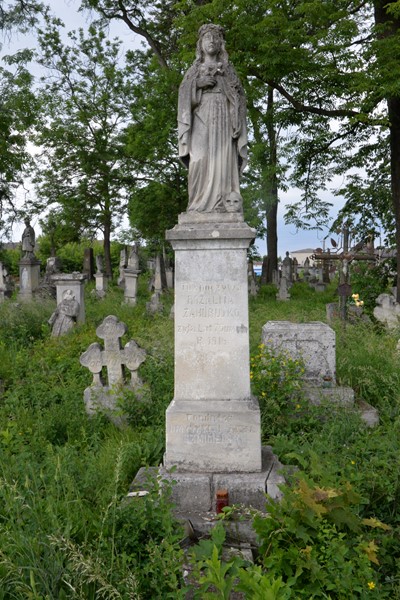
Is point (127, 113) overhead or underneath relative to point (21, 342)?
overhead

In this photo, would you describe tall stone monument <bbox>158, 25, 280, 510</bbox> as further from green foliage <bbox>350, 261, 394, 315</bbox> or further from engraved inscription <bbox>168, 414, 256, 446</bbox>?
green foliage <bbox>350, 261, 394, 315</bbox>

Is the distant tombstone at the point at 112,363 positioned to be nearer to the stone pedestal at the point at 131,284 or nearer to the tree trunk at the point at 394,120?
the tree trunk at the point at 394,120

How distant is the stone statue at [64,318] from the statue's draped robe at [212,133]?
653 centimetres

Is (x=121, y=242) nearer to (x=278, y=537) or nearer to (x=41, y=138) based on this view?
(x=41, y=138)

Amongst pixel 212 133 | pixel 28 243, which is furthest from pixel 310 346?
pixel 28 243

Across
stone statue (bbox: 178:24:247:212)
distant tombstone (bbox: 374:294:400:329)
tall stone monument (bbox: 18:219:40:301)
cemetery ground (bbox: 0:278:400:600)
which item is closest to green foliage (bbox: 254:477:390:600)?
cemetery ground (bbox: 0:278:400:600)

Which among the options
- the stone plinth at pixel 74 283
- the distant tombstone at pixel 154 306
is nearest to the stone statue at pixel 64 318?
the stone plinth at pixel 74 283

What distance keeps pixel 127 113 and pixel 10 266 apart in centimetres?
2181

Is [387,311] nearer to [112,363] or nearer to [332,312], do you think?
[332,312]

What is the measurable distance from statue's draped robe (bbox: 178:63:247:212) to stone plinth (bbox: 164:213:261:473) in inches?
12.5

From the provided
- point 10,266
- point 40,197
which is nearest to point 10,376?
point 40,197

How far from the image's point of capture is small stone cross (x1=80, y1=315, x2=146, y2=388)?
20.0 ft

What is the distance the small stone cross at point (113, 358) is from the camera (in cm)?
610

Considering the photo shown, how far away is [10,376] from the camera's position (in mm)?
7301
